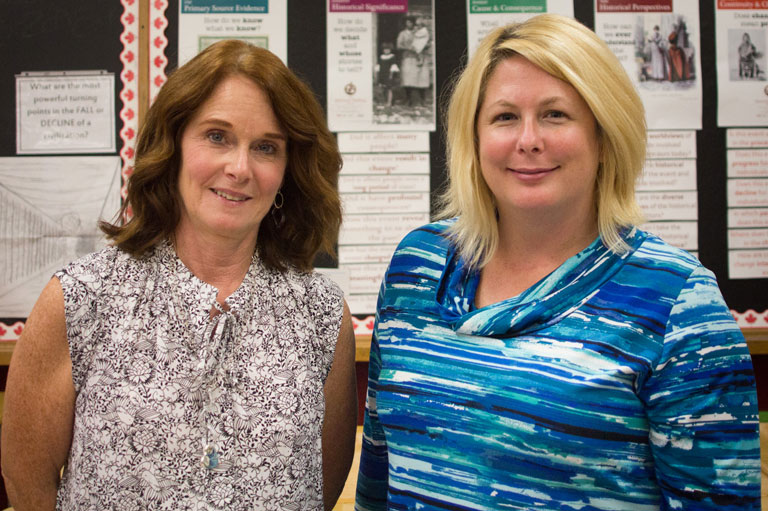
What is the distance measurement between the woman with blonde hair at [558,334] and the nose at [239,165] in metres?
0.39

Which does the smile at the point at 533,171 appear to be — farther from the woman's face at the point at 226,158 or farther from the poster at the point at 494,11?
the poster at the point at 494,11

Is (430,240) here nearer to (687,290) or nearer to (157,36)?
(687,290)

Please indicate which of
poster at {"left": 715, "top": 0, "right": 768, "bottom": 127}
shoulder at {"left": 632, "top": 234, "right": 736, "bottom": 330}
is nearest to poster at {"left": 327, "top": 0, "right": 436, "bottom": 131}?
poster at {"left": 715, "top": 0, "right": 768, "bottom": 127}

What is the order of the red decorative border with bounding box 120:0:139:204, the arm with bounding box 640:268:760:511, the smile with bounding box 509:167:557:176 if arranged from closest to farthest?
the arm with bounding box 640:268:760:511 → the smile with bounding box 509:167:557:176 → the red decorative border with bounding box 120:0:139:204

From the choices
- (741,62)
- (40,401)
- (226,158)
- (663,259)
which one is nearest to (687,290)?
(663,259)

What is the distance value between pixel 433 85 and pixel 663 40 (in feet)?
2.64

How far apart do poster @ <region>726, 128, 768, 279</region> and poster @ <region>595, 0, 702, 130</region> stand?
0.19 meters

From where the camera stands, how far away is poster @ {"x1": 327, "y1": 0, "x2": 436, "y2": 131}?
209 centimetres

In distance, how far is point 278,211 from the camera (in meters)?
1.40

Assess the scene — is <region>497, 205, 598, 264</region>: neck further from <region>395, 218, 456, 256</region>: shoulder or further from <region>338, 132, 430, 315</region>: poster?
<region>338, 132, 430, 315</region>: poster

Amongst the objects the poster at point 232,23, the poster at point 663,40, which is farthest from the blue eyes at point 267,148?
the poster at point 663,40

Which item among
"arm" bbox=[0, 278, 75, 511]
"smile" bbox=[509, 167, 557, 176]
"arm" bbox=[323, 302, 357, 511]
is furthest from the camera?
"arm" bbox=[323, 302, 357, 511]

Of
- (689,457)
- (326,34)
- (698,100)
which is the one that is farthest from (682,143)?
(689,457)

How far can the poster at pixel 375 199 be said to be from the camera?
211 centimetres
